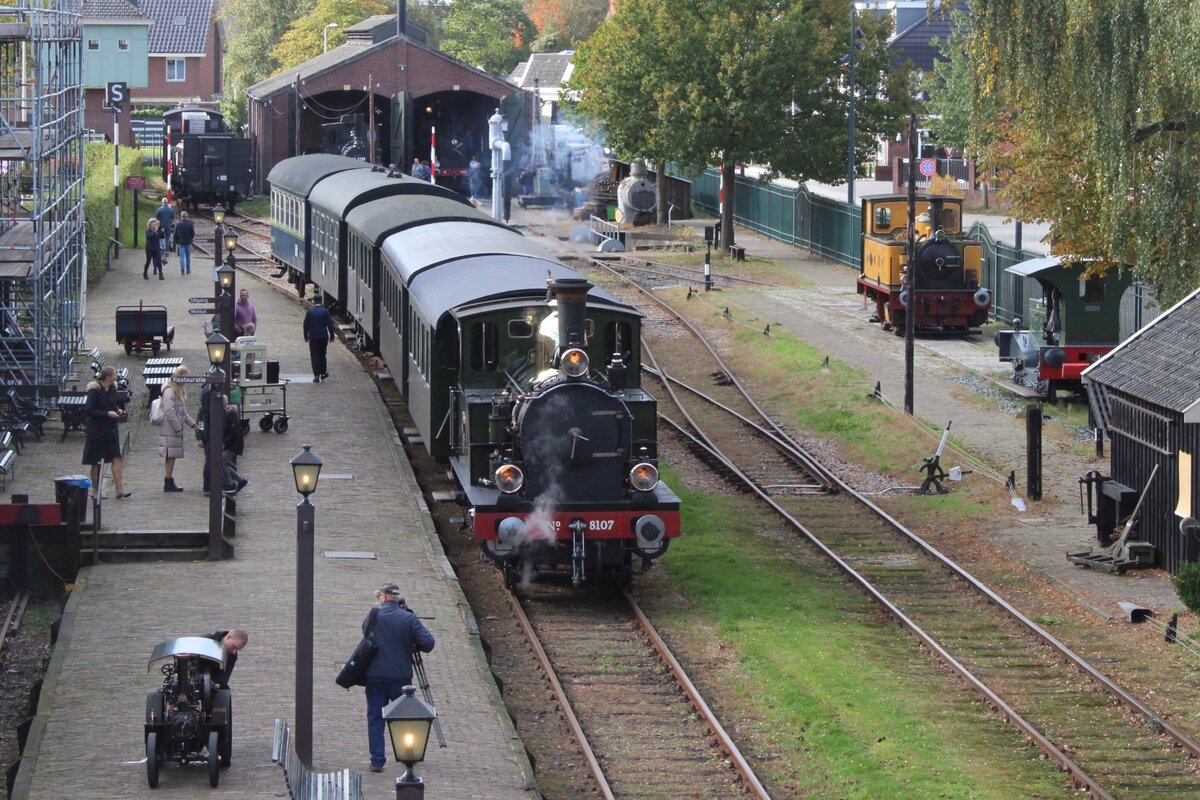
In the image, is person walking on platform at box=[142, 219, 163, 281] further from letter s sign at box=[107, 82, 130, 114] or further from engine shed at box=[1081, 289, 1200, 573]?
engine shed at box=[1081, 289, 1200, 573]

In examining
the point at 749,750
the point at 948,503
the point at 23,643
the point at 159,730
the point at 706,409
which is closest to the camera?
the point at 159,730

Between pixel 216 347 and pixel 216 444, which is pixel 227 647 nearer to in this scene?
pixel 216 444

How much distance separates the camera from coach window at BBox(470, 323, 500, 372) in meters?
17.9

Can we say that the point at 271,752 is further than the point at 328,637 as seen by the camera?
No

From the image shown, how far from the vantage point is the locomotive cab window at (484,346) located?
17922 millimetres

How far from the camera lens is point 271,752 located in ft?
40.5

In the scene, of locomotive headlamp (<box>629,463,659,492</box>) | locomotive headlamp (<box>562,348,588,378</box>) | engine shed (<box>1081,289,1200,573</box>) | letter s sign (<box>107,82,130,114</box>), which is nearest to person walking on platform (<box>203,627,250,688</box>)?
locomotive headlamp (<box>562,348,588,378</box>)

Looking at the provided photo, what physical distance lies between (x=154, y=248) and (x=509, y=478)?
25604mm

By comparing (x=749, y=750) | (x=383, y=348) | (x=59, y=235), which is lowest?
(x=749, y=750)

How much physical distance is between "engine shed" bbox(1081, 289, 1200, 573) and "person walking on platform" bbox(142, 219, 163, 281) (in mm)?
24698

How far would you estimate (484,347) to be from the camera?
707 inches

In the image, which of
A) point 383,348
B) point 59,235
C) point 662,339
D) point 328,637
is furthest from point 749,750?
point 662,339

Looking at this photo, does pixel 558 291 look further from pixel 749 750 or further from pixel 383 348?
pixel 383 348

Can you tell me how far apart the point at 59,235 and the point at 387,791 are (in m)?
17.5
